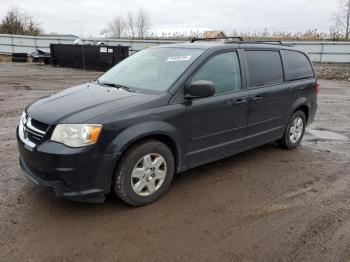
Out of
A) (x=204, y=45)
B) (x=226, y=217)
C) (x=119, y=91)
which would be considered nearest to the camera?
(x=226, y=217)

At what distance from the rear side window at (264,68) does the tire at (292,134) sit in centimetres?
81

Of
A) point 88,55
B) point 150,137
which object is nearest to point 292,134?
point 150,137

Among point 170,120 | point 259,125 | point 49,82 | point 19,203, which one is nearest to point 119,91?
point 170,120

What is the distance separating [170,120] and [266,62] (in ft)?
7.07

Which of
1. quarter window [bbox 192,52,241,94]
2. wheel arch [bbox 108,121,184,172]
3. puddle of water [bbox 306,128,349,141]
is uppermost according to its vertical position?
quarter window [bbox 192,52,241,94]

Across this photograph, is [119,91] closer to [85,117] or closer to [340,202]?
[85,117]

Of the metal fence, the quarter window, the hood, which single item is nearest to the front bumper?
the hood

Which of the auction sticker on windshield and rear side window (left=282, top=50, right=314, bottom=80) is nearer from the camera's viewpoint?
the auction sticker on windshield

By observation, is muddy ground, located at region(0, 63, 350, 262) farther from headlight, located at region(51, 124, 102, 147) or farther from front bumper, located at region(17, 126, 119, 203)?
headlight, located at region(51, 124, 102, 147)

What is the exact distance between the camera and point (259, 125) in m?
5.18

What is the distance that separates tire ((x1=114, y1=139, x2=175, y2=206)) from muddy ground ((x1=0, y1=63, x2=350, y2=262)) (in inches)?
5.4

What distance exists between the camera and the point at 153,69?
461 centimetres

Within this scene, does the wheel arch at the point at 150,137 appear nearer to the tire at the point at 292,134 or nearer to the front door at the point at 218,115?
the front door at the point at 218,115

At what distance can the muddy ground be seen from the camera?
10.3 ft
